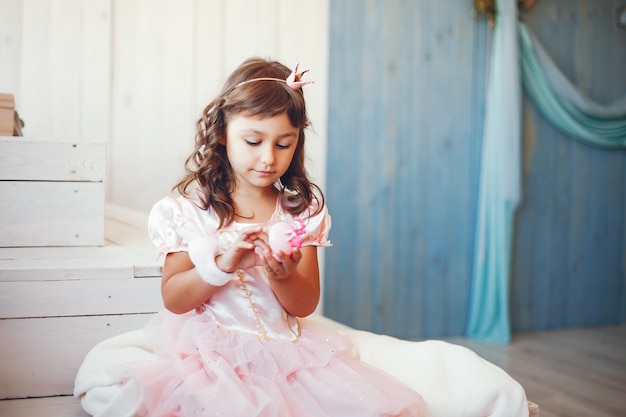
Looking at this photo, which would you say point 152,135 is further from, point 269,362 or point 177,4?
point 269,362

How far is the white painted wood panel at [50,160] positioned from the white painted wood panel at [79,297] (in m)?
0.41

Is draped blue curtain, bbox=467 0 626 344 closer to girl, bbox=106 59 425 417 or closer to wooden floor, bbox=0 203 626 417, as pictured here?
wooden floor, bbox=0 203 626 417

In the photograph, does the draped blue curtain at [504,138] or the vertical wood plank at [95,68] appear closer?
the vertical wood plank at [95,68]

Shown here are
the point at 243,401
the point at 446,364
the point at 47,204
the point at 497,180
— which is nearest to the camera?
the point at 243,401

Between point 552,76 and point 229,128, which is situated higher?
point 552,76

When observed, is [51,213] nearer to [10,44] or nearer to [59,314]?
[59,314]

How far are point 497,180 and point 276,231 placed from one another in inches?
107

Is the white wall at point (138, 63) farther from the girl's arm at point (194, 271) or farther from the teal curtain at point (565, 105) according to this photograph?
the girl's arm at point (194, 271)

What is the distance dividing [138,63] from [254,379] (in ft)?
7.06

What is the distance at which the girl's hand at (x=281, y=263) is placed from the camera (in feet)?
3.62

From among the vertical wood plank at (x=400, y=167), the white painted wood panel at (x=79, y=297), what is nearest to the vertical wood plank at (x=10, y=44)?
the vertical wood plank at (x=400, y=167)

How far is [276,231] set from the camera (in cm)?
111

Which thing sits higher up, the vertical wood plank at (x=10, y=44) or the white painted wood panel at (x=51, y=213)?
the vertical wood plank at (x=10, y=44)

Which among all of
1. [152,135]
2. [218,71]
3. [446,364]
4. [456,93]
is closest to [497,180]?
[456,93]
